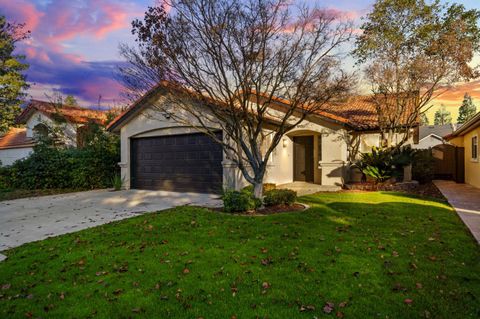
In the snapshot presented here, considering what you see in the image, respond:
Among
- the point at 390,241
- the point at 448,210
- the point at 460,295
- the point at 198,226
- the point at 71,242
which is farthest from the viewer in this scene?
the point at 448,210

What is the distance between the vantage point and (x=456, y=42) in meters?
14.1

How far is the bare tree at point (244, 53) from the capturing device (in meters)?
8.02

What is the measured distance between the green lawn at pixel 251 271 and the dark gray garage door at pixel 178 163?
5.45 metres

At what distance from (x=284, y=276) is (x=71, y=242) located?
4.22m

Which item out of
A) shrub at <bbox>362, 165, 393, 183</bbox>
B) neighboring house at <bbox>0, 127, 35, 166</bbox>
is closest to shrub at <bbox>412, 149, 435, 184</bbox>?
shrub at <bbox>362, 165, 393, 183</bbox>

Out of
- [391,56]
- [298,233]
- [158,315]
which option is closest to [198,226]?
[298,233]

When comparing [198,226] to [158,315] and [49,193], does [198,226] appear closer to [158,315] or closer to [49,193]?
[158,315]

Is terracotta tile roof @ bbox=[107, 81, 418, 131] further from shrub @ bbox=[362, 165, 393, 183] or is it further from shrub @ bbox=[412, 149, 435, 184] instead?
shrub @ bbox=[412, 149, 435, 184]

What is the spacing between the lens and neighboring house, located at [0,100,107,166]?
801 inches

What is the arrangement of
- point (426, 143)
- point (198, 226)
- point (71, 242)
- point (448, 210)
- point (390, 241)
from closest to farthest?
point (390, 241) → point (71, 242) → point (198, 226) → point (448, 210) → point (426, 143)

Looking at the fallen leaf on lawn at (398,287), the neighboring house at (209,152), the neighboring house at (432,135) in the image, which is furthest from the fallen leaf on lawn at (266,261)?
the neighboring house at (432,135)

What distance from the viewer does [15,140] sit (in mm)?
25688

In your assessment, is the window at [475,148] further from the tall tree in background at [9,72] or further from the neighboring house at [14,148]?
the tall tree in background at [9,72]

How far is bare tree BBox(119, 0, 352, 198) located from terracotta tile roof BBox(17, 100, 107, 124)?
1401 centimetres
